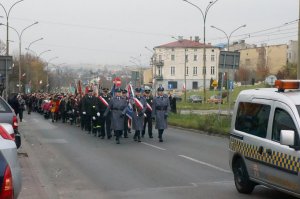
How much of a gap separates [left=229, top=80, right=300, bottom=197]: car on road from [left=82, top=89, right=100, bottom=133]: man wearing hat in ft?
41.4

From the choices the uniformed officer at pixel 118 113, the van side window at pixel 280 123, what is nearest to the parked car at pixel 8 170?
the van side window at pixel 280 123

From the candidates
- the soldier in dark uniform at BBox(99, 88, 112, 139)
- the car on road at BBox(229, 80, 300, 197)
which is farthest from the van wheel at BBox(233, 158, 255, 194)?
the soldier in dark uniform at BBox(99, 88, 112, 139)

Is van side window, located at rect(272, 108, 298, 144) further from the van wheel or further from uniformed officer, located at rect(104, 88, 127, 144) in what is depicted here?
uniformed officer, located at rect(104, 88, 127, 144)

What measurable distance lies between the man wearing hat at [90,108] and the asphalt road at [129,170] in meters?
3.16

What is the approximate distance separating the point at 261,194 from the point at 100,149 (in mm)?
8366

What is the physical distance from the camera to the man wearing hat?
899 inches

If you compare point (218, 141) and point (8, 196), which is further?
point (218, 141)

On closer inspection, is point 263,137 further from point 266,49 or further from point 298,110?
point 266,49

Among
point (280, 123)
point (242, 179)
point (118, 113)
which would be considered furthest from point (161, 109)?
point (280, 123)

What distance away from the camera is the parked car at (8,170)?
4.97 m

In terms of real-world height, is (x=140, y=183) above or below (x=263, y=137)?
below

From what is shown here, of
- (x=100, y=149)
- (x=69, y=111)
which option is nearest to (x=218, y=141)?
(x=100, y=149)

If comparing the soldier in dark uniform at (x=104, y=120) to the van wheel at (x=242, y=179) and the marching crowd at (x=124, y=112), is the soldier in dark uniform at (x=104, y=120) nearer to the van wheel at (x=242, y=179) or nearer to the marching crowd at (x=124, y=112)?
the marching crowd at (x=124, y=112)

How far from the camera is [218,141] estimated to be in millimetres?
19547
